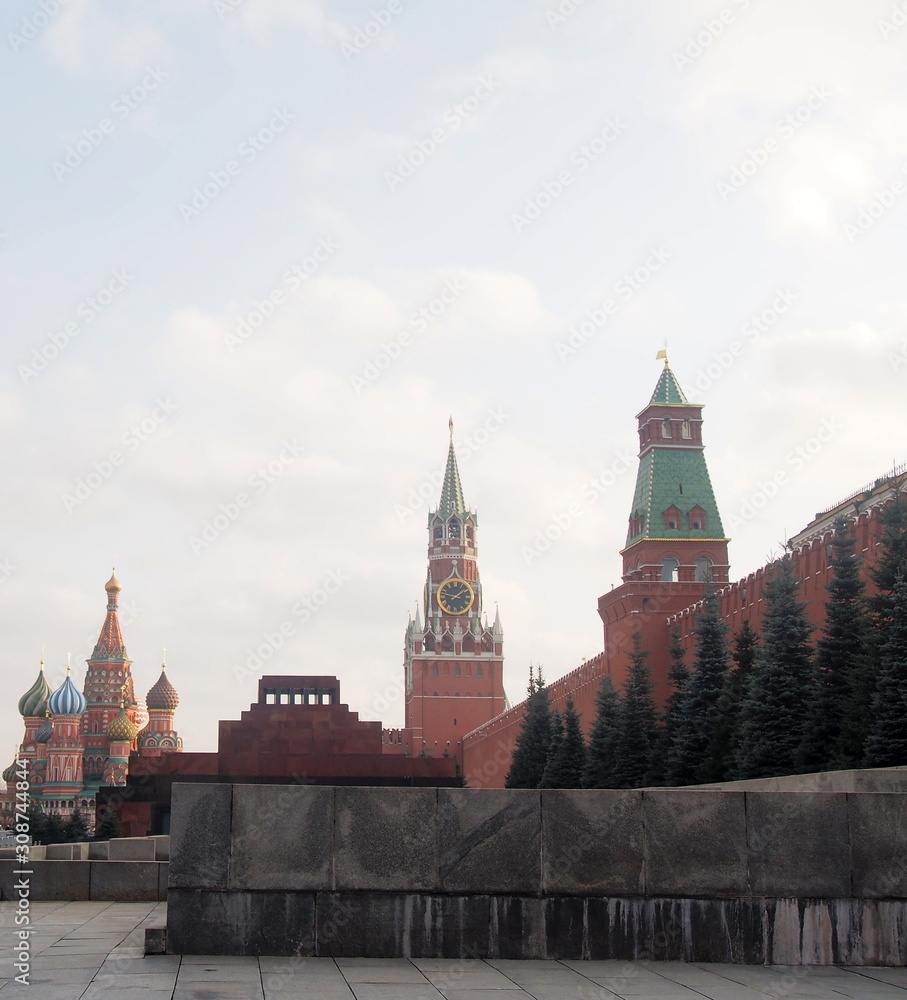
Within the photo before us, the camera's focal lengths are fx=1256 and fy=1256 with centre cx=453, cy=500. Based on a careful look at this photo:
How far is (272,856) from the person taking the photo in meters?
6.37

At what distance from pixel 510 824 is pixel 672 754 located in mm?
15700

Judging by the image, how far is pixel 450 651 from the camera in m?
75.2

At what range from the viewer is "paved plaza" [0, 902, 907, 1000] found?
5281 millimetres

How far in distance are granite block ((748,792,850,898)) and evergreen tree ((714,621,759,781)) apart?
1246cm

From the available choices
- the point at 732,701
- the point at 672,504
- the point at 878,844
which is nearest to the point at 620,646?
the point at 672,504

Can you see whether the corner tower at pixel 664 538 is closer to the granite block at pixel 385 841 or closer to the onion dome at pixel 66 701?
the granite block at pixel 385 841

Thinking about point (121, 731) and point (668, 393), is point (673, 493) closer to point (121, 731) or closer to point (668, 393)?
point (668, 393)

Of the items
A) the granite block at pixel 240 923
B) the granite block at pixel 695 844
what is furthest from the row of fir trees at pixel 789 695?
the granite block at pixel 240 923

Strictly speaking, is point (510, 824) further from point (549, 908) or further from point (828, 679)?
point (828, 679)

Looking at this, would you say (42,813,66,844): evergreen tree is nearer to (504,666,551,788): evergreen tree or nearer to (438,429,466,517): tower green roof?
(504,666,551,788): evergreen tree

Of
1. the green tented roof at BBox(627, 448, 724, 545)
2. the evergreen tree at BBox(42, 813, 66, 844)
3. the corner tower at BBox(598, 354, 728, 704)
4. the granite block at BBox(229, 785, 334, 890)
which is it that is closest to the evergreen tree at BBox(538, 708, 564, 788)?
the corner tower at BBox(598, 354, 728, 704)

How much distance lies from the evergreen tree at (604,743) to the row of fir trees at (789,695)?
6cm

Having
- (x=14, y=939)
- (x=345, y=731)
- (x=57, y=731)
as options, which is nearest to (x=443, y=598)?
(x=57, y=731)

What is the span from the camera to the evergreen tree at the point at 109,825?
121 feet
